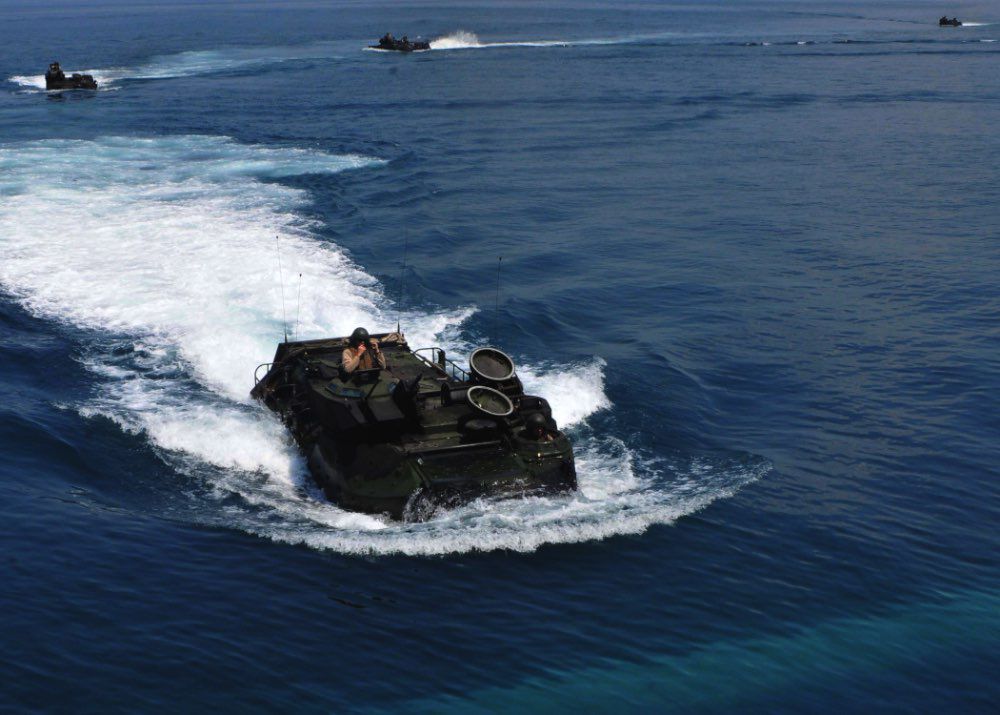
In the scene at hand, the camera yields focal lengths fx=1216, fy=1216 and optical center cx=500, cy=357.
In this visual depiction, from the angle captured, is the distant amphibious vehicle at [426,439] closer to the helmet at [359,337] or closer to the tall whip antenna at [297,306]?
the helmet at [359,337]

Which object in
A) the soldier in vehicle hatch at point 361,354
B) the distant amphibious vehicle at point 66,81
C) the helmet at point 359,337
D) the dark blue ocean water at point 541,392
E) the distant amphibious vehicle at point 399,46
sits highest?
the distant amphibious vehicle at point 399,46

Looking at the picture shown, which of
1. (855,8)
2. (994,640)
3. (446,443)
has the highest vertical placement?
(855,8)

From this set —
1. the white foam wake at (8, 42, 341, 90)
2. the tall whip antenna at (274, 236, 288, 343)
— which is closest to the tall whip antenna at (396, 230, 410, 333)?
the tall whip antenna at (274, 236, 288, 343)

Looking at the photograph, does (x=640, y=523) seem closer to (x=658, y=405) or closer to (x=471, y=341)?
(x=658, y=405)

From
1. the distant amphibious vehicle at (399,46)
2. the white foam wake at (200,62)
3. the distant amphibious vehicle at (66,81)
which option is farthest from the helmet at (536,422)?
the distant amphibious vehicle at (399,46)

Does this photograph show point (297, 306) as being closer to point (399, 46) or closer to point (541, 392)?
point (541, 392)

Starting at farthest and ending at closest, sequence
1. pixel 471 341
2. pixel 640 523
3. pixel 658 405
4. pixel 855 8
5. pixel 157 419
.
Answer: pixel 855 8
pixel 471 341
pixel 658 405
pixel 157 419
pixel 640 523

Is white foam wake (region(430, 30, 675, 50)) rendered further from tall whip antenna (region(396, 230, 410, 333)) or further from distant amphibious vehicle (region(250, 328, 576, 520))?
distant amphibious vehicle (region(250, 328, 576, 520))

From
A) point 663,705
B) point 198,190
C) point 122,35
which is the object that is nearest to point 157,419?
point 663,705
